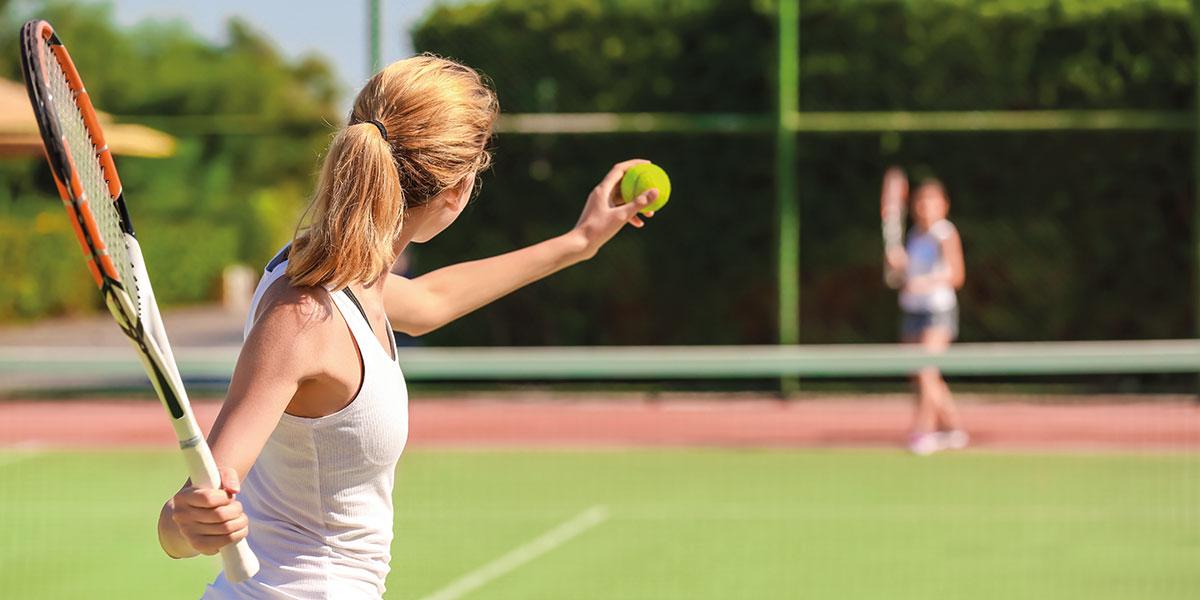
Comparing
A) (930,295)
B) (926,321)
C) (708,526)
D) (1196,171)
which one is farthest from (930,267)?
(1196,171)

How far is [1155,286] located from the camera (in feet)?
36.7

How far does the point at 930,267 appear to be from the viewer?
879 centimetres

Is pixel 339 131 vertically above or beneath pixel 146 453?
above

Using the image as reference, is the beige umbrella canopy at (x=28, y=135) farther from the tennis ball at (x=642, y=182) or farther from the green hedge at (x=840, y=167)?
the tennis ball at (x=642, y=182)

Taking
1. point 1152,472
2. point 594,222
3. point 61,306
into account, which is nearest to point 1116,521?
point 1152,472

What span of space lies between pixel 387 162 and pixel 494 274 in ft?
2.01

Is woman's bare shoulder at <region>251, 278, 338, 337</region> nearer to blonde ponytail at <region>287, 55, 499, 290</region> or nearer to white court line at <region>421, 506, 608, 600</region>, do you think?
blonde ponytail at <region>287, 55, 499, 290</region>

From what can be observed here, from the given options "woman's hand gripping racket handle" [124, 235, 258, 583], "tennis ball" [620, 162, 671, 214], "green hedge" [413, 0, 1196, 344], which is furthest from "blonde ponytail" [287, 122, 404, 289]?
"green hedge" [413, 0, 1196, 344]

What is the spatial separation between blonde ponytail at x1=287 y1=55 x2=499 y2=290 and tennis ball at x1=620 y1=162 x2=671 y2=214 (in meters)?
0.49

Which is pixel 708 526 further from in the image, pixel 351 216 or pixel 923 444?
pixel 351 216

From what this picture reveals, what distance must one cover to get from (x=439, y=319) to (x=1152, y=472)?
6.33m

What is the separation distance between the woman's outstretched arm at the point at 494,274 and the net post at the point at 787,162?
8.39m

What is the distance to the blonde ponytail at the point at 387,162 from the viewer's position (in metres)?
1.98

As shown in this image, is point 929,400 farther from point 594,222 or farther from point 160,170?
point 160,170
